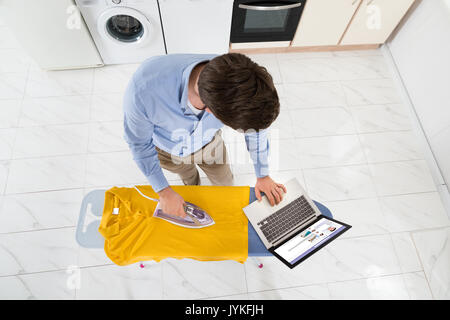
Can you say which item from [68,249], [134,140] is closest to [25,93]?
[68,249]

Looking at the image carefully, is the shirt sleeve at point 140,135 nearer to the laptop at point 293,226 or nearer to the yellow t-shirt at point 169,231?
the yellow t-shirt at point 169,231

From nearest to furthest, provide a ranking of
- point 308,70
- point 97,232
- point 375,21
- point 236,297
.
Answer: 1. point 97,232
2. point 236,297
3. point 375,21
4. point 308,70

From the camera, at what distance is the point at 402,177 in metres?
2.32

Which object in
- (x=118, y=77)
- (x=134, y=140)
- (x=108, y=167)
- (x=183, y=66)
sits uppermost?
(x=183, y=66)

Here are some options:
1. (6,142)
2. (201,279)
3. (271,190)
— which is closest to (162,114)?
(271,190)

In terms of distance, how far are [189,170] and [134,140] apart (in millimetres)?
661

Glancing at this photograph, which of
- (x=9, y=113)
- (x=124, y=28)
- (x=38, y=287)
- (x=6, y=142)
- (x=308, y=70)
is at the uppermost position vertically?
(x=124, y=28)

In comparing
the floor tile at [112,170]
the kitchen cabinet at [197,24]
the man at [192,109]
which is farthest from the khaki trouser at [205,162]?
the kitchen cabinet at [197,24]

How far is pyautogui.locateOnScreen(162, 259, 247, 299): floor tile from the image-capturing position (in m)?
1.93

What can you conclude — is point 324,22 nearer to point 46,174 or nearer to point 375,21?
point 375,21

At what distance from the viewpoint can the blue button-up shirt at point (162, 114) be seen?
37.5 inches

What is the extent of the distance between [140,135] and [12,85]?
7.56 feet
